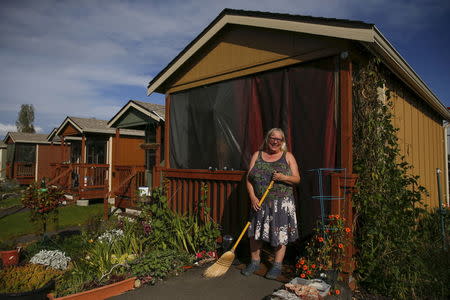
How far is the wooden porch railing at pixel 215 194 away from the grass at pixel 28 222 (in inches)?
85.2

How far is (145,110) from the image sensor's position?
A: 31.5ft

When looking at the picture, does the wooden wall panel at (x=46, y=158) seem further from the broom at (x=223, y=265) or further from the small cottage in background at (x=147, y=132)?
the broom at (x=223, y=265)

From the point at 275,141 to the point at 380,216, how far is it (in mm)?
1409

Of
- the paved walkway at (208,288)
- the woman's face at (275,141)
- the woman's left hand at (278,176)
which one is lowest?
the paved walkway at (208,288)

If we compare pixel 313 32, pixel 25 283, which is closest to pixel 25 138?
pixel 25 283

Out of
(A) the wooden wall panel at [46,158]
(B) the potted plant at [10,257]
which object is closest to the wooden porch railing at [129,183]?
(B) the potted plant at [10,257]

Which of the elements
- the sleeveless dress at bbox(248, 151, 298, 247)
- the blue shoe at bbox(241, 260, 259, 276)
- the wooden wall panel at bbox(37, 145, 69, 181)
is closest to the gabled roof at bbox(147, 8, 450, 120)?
the sleeveless dress at bbox(248, 151, 298, 247)

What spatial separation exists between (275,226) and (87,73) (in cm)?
1116

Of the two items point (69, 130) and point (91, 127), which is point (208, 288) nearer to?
point (91, 127)

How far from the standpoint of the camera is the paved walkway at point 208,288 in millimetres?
3035

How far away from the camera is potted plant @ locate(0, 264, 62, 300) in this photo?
273 centimetres

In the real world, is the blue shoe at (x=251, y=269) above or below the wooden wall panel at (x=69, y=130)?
below

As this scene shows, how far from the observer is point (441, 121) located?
834 centimetres

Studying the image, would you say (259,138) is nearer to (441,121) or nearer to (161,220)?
(161,220)
